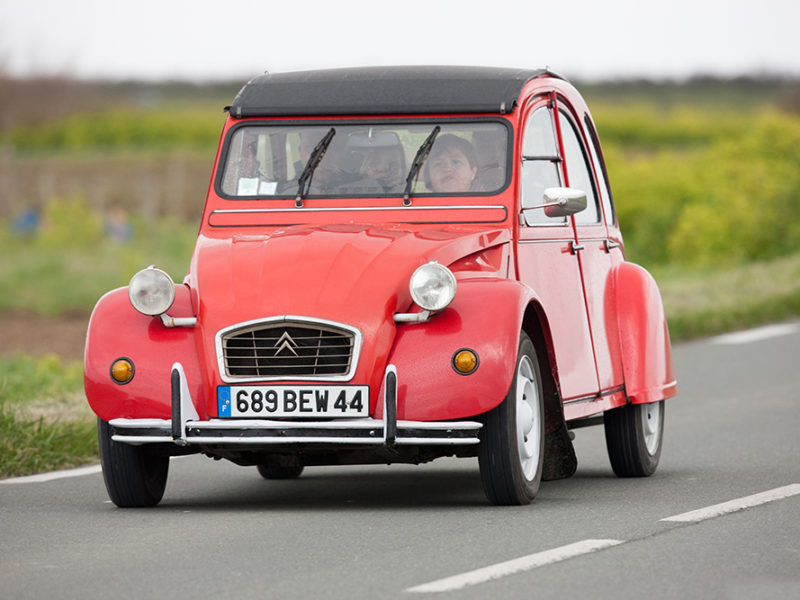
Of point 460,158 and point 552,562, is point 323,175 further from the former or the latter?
point 552,562

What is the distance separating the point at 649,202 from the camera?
4138 cm

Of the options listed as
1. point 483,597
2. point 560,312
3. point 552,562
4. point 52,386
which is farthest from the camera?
point 52,386

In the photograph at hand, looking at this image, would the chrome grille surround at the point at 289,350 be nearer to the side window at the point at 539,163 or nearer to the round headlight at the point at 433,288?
the round headlight at the point at 433,288

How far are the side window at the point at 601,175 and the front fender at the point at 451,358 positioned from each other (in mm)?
2843

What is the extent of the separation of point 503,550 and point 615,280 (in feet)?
11.8

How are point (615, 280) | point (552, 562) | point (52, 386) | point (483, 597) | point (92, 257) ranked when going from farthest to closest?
point (92, 257) → point (52, 386) → point (615, 280) → point (552, 562) → point (483, 597)

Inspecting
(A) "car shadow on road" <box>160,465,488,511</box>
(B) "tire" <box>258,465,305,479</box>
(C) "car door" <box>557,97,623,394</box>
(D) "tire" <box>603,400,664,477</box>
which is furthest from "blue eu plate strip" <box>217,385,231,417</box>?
(D) "tire" <box>603,400,664,477</box>

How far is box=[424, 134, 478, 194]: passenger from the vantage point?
8.73 metres

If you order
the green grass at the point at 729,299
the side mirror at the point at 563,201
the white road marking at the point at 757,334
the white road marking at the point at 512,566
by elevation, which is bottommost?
the white road marking at the point at 757,334

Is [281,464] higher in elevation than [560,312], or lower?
lower

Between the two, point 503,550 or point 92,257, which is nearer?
point 503,550

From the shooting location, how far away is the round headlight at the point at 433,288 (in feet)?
24.5

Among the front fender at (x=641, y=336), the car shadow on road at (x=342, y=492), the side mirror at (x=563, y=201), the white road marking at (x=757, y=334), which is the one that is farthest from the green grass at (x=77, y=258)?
the side mirror at (x=563, y=201)

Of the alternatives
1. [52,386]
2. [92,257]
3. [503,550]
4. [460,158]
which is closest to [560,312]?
[460,158]
